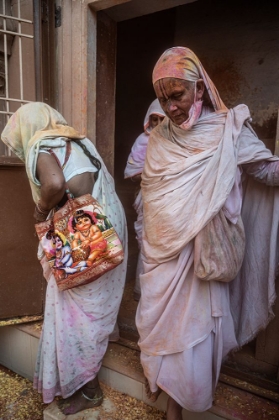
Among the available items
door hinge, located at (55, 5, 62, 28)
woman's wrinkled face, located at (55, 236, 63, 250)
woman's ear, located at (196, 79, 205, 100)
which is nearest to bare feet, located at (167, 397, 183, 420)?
woman's wrinkled face, located at (55, 236, 63, 250)

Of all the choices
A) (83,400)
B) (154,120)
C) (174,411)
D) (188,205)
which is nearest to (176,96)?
(188,205)

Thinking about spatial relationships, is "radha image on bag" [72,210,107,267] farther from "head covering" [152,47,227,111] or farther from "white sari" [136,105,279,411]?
"head covering" [152,47,227,111]

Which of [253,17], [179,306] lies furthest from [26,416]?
[253,17]

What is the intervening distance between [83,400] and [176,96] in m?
1.87

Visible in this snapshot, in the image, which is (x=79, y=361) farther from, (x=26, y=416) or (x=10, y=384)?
(x=10, y=384)

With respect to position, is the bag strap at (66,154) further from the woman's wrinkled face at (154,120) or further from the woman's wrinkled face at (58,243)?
the woman's wrinkled face at (154,120)

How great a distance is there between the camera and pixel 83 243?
162cm

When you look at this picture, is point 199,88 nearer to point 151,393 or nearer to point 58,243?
point 58,243

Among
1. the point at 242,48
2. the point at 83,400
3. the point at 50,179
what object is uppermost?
the point at 242,48

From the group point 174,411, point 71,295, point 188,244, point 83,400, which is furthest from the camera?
point 83,400

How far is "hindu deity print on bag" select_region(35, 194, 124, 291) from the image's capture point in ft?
5.33

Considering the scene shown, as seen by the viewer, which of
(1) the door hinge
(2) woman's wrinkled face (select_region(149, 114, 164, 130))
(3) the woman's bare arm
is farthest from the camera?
(2) woman's wrinkled face (select_region(149, 114, 164, 130))

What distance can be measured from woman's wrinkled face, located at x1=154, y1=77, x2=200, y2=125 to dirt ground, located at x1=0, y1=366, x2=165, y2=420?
1751 millimetres

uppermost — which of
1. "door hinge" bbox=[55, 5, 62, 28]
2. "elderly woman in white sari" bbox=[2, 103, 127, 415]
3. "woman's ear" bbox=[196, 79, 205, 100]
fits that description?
"door hinge" bbox=[55, 5, 62, 28]
